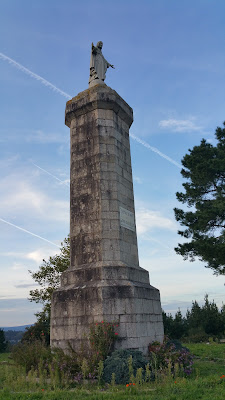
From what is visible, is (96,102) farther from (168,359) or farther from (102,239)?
(168,359)

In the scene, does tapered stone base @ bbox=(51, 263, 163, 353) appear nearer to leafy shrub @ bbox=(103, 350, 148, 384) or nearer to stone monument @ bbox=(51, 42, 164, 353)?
stone monument @ bbox=(51, 42, 164, 353)

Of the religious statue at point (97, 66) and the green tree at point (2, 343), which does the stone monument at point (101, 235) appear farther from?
the green tree at point (2, 343)

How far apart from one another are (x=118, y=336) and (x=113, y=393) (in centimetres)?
231

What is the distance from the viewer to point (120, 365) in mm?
6996

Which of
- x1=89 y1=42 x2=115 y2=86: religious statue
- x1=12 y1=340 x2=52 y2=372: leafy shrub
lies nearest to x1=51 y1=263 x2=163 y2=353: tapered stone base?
x1=12 y1=340 x2=52 y2=372: leafy shrub

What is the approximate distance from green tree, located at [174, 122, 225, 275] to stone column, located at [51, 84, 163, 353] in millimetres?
9844

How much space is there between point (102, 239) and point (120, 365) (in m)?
3.41

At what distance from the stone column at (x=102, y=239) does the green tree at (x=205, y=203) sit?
984 centimetres

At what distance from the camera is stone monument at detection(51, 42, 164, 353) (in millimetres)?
8359

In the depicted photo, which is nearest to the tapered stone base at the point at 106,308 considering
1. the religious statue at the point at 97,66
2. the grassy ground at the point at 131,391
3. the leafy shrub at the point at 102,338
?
the leafy shrub at the point at 102,338

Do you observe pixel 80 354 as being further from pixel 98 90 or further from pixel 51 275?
pixel 51 275

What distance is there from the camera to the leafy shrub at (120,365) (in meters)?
6.89

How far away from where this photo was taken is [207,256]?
1931 centimetres

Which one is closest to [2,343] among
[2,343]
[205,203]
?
[2,343]
